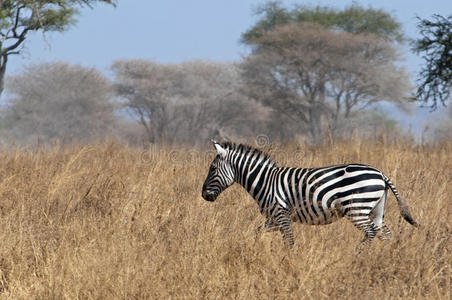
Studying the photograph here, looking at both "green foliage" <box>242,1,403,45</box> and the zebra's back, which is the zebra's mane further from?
"green foliage" <box>242,1,403,45</box>

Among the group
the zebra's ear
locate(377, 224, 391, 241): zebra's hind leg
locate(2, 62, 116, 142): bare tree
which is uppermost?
locate(2, 62, 116, 142): bare tree

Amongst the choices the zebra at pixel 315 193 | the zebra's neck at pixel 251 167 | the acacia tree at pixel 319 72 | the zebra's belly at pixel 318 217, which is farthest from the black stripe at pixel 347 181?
the acacia tree at pixel 319 72

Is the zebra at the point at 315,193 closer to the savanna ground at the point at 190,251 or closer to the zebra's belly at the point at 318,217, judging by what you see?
the zebra's belly at the point at 318,217

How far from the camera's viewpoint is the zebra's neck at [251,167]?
202 inches

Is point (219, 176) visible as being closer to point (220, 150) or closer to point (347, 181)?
point (220, 150)

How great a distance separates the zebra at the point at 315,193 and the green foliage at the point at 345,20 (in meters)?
31.1

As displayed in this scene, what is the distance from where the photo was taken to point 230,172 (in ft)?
17.4

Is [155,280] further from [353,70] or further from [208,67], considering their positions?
[208,67]

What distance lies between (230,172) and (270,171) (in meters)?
Result: 0.41

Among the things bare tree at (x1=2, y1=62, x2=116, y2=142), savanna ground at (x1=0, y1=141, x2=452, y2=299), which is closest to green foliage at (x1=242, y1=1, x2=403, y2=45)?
bare tree at (x1=2, y1=62, x2=116, y2=142)

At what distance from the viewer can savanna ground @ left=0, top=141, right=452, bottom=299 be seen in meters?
3.54

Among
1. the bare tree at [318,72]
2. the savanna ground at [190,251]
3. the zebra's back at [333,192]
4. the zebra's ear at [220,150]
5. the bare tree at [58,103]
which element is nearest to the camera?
the savanna ground at [190,251]

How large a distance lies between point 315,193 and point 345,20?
34.8 meters

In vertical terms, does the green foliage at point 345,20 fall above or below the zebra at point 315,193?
above
